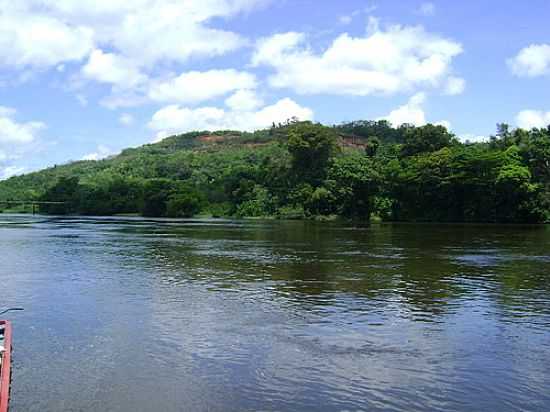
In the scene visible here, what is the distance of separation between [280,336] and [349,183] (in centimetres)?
7967

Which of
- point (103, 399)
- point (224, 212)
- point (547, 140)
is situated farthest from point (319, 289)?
point (224, 212)

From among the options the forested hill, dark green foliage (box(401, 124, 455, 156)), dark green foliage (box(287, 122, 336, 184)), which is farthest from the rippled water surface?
dark green foliage (box(287, 122, 336, 184))

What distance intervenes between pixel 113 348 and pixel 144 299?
6.40m

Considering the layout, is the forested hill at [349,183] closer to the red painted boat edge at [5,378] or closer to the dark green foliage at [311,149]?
the dark green foliage at [311,149]

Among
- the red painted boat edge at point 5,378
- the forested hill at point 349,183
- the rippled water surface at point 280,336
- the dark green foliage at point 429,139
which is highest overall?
the dark green foliage at point 429,139

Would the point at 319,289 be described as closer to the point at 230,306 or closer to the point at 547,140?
the point at 230,306

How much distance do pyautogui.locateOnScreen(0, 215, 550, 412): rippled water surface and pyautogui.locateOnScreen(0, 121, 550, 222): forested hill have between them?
50.1 m

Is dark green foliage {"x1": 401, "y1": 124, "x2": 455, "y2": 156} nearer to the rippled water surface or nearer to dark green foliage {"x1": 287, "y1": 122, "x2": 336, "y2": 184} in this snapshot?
dark green foliage {"x1": 287, "y1": 122, "x2": 336, "y2": 184}

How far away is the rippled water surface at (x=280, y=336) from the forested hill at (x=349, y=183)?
164 ft

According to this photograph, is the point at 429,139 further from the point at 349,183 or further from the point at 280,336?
the point at 280,336

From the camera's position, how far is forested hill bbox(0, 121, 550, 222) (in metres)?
76.9

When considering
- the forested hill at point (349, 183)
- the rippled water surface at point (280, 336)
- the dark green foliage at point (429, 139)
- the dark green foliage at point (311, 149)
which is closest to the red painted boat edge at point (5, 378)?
the rippled water surface at point (280, 336)

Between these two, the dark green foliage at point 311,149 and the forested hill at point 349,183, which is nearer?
the forested hill at point 349,183

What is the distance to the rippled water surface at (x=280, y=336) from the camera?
1050cm
